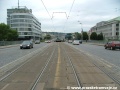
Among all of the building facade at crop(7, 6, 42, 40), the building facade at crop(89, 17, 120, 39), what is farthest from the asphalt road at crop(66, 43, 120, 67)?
the building facade at crop(7, 6, 42, 40)

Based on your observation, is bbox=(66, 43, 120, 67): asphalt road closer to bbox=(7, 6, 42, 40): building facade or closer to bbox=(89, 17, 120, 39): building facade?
bbox=(89, 17, 120, 39): building facade

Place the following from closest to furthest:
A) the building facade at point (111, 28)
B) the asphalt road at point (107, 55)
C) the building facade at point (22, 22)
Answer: the asphalt road at point (107, 55)
the building facade at point (111, 28)
the building facade at point (22, 22)

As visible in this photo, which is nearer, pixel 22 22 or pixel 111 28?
pixel 111 28

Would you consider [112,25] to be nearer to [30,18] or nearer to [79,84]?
[30,18]

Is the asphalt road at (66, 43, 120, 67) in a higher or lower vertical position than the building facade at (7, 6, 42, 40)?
lower

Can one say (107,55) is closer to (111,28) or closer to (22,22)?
(111,28)

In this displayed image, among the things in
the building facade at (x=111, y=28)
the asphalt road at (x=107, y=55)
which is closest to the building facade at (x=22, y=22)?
the building facade at (x=111, y=28)

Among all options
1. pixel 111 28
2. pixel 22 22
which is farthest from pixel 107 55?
pixel 22 22

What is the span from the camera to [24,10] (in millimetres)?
164625

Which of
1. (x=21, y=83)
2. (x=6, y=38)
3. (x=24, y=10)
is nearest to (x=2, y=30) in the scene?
(x=6, y=38)

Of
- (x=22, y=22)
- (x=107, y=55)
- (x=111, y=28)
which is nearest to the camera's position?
(x=107, y=55)

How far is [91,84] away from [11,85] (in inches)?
113

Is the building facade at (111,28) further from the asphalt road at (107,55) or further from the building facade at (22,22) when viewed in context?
the asphalt road at (107,55)

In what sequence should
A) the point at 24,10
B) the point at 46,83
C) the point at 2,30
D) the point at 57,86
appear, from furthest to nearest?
the point at 24,10, the point at 2,30, the point at 46,83, the point at 57,86
